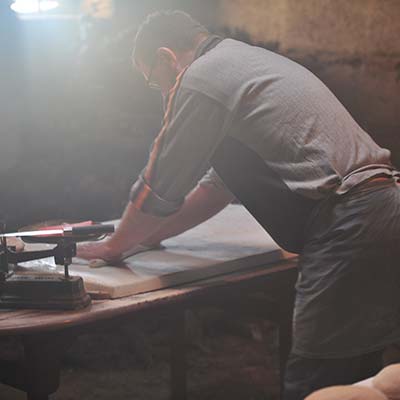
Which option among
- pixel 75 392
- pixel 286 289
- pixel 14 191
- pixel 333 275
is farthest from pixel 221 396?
pixel 333 275

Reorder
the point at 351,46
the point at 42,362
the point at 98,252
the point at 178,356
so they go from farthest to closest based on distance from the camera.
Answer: the point at 351,46 < the point at 178,356 < the point at 98,252 < the point at 42,362

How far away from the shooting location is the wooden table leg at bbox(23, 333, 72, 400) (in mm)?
2082

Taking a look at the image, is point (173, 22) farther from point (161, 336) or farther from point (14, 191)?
point (161, 336)

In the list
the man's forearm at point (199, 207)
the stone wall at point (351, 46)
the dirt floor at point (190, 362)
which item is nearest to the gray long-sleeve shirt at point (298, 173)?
the man's forearm at point (199, 207)

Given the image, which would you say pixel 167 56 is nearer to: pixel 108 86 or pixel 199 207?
pixel 199 207

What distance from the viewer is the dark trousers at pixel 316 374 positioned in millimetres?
2383

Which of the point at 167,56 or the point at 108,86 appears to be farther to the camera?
the point at 108,86

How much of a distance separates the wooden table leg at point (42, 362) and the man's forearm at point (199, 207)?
89 centimetres

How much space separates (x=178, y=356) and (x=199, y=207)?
0.79 meters

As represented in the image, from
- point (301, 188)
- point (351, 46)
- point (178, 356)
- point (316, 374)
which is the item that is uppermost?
point (351, 46)

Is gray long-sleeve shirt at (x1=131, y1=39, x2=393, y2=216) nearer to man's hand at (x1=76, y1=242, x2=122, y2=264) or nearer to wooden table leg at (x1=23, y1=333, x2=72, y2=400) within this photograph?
man's hand at (x1=76, y1=242, x2=122, y2=264)

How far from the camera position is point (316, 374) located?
2391mm

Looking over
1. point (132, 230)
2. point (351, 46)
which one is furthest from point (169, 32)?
point (351, 46)

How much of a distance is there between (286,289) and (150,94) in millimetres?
2293
